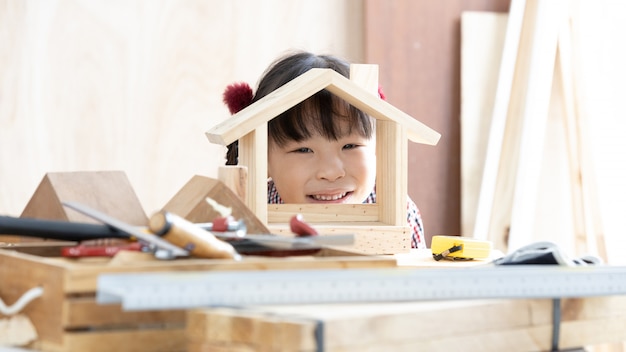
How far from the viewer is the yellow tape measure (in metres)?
1.30

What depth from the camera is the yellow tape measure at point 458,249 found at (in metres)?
1.30

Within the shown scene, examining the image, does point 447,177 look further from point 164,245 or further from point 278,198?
point 164,245

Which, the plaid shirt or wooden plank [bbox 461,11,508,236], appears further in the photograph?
wooden plank [bbox 461,11,508,236]

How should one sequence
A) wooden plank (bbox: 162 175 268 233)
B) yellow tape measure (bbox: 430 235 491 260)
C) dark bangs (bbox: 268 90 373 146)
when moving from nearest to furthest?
wooden plank (bbox: 162 175 268 233), yellow tape measure (bbox: 430 235 491 260), dark bangs (bbox: 268 90 373 146)

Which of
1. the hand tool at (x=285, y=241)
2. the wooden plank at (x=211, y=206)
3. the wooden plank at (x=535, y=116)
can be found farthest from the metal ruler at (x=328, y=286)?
the wooden plank at (x=535, y=116)

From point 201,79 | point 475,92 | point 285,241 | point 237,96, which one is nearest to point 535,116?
point 475,92

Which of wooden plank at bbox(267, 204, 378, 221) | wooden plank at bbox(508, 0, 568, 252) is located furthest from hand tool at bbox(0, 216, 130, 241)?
wooden plank at bbox(508, 0, 568, 252)

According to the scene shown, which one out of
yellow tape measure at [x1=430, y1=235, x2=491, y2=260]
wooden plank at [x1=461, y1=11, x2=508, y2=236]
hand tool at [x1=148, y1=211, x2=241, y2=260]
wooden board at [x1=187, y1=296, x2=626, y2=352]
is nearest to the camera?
wooden board at [x1=187, y1=296, x2=626, y2=352]

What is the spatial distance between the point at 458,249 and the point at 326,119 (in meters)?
0.39

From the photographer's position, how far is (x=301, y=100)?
140 centimetres

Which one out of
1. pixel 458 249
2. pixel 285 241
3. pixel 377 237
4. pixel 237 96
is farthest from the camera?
pixel 237 96

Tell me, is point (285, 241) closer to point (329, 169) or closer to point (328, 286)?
point (328, 286)

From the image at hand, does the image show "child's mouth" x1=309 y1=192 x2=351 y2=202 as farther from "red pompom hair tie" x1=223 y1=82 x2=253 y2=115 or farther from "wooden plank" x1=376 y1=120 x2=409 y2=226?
"red pompom hair tie" x1=223 y1=82 x2=253 y2=115

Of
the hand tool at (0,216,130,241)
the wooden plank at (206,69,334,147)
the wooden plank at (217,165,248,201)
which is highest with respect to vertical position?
the wooden plank at (206,69,334,147)
